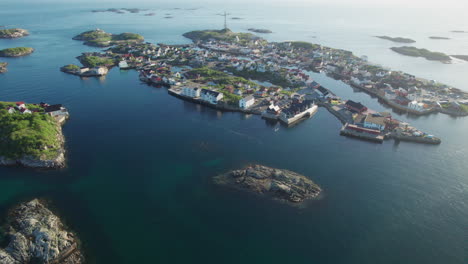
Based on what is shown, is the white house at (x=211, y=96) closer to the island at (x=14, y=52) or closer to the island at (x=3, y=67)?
the island at (x=3, y=67)

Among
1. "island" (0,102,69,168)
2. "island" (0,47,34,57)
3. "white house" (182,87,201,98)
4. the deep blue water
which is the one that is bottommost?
the deep blue water

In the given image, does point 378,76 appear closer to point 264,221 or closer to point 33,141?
point 264,221

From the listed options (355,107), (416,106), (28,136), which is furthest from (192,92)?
→ (416,106)

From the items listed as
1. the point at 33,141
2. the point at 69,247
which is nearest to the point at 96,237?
the point at 69,247

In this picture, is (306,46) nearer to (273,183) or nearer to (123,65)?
(123,65)

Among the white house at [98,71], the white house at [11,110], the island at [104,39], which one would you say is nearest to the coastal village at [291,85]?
the white house at [98,71]

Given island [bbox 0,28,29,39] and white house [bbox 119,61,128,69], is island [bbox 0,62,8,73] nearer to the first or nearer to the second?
white house [bbox 119,61,128,69]

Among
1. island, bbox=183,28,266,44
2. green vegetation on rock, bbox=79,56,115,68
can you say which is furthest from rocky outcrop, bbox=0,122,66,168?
island, bbox=183,28,266,44
